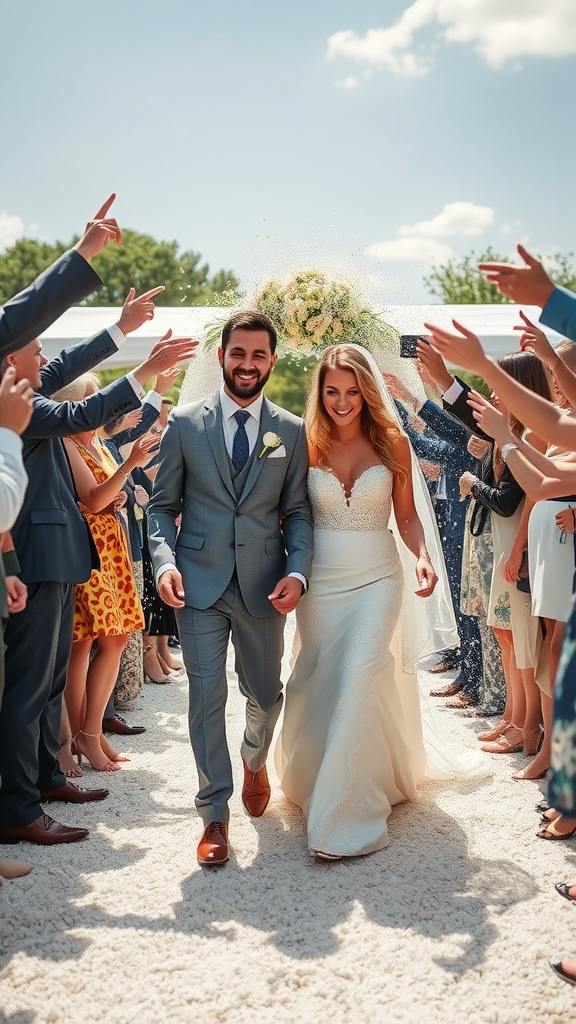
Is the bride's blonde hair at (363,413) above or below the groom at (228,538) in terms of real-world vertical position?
above

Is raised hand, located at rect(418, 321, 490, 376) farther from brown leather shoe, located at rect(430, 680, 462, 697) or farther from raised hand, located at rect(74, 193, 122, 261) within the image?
brown leather shoe, located at rect(430, 680, 462, 697)

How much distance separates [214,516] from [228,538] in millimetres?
117

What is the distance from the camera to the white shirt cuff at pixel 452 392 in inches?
197

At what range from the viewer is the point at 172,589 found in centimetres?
385

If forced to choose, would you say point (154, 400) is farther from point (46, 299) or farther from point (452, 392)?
point (46, 299)

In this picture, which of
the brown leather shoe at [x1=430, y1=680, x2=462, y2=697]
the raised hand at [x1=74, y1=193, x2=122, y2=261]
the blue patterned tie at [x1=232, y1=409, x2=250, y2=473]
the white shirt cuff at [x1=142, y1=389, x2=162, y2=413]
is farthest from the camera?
the brown leather shoe at [x1=430, y1=680, x2=462, y2=697]

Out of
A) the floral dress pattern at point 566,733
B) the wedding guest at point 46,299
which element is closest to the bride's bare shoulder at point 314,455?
the wedding guest at point 46,299

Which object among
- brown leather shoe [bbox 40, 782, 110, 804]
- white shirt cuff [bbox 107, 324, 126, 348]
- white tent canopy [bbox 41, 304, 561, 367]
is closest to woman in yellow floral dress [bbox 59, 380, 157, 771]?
brown leather shoe [bbox 40, 782, 110, 804]

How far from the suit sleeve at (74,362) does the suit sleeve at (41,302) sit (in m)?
0.81

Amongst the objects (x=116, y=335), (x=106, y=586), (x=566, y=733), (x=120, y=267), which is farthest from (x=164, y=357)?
(x=120, y=267)

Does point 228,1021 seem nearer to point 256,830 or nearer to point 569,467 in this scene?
point 256,830

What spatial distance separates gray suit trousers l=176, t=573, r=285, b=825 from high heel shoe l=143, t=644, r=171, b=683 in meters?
3.79

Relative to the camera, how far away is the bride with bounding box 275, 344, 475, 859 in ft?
13.5

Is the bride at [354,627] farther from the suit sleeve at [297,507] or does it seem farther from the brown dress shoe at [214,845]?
the brown dress shoe at [214,845]
